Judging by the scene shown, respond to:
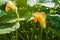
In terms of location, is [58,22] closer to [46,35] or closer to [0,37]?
[46,35]

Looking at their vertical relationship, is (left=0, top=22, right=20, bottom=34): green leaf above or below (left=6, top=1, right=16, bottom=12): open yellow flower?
below

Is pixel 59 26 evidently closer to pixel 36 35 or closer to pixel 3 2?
pixel 36 35

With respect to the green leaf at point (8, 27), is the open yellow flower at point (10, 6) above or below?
above

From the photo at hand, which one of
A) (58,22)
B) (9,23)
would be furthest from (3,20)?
(58,22)

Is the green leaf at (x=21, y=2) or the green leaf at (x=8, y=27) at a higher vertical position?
the green leaf at (x=21, y=2)

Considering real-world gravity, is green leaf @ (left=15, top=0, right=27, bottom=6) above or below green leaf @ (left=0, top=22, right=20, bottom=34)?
above

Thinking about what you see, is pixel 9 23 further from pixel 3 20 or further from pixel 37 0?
pixel 37 0

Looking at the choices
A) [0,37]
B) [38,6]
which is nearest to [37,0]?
[38,6]
